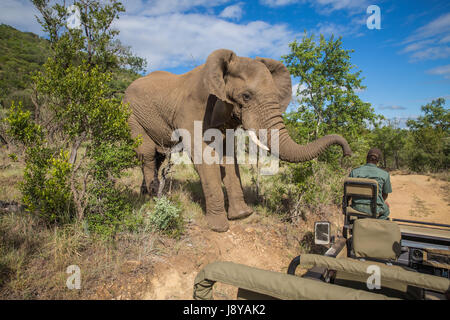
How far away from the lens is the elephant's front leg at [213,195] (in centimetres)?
536

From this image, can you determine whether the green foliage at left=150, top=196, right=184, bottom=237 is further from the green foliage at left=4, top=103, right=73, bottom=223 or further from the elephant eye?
the elephant eye

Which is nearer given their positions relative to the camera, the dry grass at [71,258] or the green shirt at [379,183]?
the dry grass at [71,258]

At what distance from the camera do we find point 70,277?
335 centimetres

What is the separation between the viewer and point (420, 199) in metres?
10.8

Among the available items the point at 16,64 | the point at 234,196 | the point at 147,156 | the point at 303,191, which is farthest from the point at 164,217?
the point at 16,64

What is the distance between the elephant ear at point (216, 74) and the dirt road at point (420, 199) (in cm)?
767

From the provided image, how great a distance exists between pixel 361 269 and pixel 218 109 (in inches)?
149

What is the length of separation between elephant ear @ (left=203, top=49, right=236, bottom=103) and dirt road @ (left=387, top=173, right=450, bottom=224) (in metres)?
7.67

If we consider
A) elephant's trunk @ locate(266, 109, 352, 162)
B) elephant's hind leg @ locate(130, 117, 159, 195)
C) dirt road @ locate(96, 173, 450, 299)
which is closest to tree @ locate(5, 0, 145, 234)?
dirt road @ locate(96, 173, 450, 299)

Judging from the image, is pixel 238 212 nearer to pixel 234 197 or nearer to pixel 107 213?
pixel 234 197

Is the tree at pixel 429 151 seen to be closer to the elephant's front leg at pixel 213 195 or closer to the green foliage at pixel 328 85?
the green foliage at pixel 328 85

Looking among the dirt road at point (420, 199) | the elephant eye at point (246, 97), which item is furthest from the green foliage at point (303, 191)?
the dirt road at point (420, 199)

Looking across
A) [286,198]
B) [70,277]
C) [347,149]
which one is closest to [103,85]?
[70,277]
